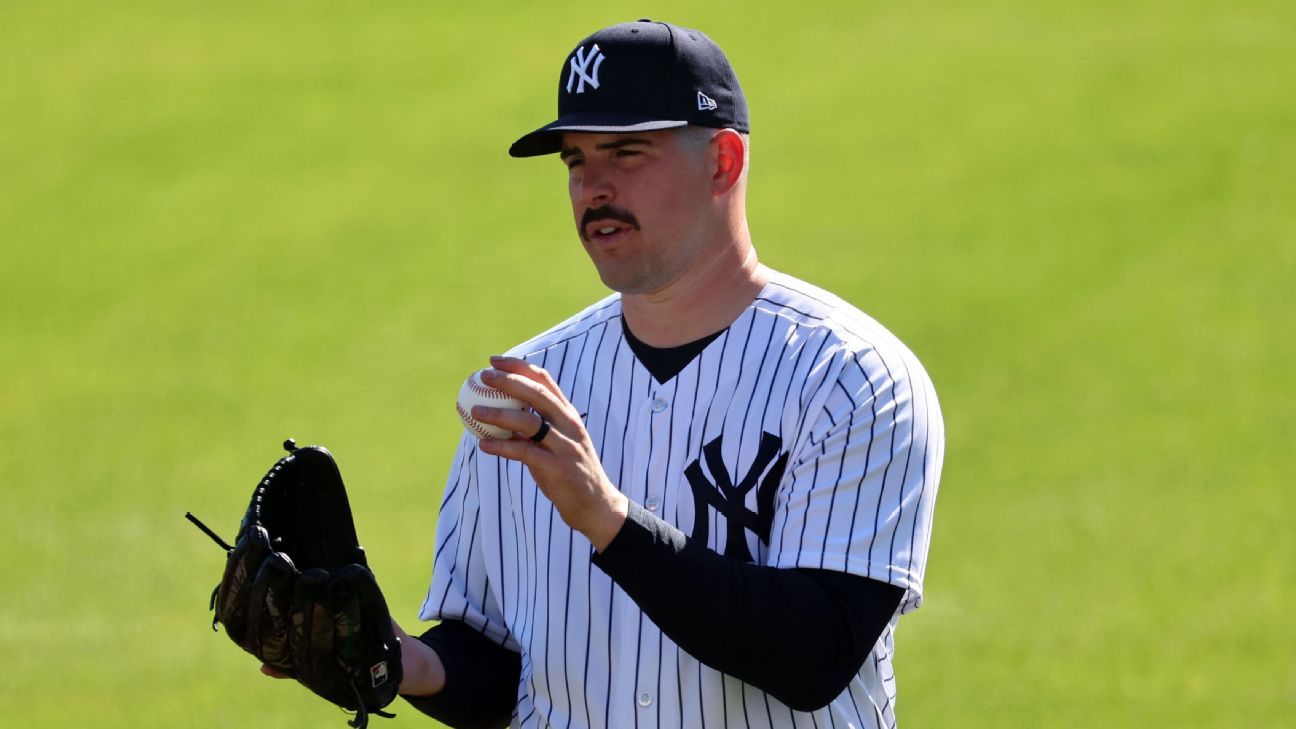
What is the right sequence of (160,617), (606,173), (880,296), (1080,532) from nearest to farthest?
(606,173), (160,617), (1080,532), (880,296)

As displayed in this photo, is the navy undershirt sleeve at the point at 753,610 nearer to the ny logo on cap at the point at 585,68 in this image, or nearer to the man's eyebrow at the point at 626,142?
the man's eyebrow at the point at 626,142

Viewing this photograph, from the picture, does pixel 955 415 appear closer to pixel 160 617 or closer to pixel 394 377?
pixel 394 377

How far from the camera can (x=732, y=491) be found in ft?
8.60

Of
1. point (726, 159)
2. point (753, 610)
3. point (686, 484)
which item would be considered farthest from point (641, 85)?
point (753, 610)

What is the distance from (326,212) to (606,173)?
29.0 feet

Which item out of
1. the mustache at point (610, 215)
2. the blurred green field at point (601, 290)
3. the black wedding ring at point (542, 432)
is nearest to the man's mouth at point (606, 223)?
the mustache at point (610, 215)

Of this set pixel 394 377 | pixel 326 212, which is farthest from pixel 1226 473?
pixel 326 212

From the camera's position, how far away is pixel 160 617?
7555 mm

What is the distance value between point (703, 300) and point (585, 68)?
426mm

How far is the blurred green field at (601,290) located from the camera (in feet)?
23.8

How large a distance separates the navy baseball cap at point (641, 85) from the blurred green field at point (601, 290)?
4126mm

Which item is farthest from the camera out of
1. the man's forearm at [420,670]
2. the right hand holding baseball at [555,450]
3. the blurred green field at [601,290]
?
the blurred green field at [601,290]

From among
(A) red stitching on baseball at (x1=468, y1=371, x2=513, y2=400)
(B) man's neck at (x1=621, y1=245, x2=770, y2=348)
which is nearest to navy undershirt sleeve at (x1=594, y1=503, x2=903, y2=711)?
(A) red stitching on baseball at (x1=468, y1=371, x2=513, y2=400)

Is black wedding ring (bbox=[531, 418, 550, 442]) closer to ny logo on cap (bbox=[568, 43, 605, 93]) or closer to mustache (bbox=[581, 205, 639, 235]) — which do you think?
mustache (bbox=[581, 205, 639, 235])
